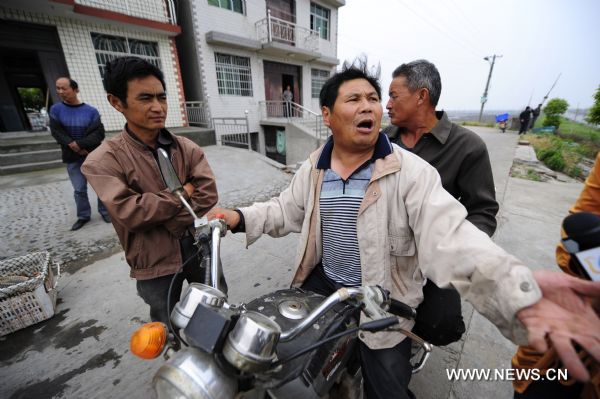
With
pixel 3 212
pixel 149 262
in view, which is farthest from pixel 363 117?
pixel 3 212

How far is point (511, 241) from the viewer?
367 cm

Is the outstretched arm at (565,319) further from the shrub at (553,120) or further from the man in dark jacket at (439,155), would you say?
the shrub at (553,120)

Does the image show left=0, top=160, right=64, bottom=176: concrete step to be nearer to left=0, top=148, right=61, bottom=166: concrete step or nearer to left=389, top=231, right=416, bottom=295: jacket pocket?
left=0, top=148, right=61, bottom=166: concrete step

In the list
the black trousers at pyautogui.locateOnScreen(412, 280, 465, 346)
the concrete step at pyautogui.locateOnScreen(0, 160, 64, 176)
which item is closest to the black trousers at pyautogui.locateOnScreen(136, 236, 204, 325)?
the black trousers at pyautogui.locateOnScreen(412, 280, 465, 346)

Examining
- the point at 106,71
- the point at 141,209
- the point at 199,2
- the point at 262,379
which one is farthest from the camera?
the point at 199,2

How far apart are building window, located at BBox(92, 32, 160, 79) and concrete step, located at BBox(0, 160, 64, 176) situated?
12.0ft

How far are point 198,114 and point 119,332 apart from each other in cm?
1011

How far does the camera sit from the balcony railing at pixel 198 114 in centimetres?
1062

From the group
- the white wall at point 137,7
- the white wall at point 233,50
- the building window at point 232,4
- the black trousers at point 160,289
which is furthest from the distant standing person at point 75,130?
the building window at point 232,4

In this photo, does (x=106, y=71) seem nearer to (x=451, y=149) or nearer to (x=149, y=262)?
(x=149, y=262)

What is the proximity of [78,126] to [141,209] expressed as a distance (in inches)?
138

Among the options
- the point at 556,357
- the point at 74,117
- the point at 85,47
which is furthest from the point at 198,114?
the point at 556,357

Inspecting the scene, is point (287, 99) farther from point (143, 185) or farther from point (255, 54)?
point (143, 185)

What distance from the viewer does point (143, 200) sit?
4.75 feet
